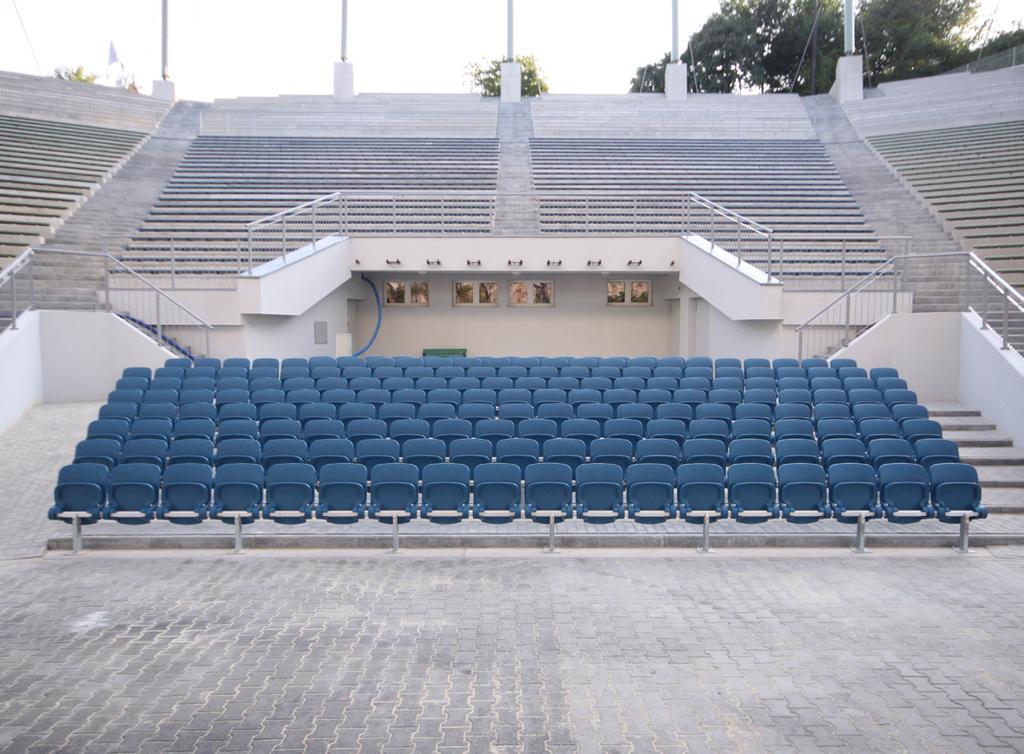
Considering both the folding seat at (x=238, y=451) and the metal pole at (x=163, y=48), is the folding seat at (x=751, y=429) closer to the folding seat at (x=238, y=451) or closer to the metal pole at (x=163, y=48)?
the folding seat at (x=238, y=451)

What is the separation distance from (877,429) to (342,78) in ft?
103

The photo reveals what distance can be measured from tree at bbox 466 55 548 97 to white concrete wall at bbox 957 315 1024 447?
48047 millimetres

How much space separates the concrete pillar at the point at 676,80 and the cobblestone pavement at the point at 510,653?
30.4 meters

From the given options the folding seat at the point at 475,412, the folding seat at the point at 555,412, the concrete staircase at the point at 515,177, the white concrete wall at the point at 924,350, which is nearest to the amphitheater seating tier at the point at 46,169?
the concrete staircase at the point at 515,177

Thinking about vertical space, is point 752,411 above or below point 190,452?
above

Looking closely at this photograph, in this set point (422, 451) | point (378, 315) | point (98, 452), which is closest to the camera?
point (98, 452)

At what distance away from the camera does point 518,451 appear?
378 inches

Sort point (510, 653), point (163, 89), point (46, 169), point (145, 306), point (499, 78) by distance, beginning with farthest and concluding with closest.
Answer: point (499, 78) < point (163, 89) < point (46, 169) < point (145, 306) < point (510, 653)

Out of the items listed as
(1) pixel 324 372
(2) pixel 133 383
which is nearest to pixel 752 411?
(1) pixel 324 372

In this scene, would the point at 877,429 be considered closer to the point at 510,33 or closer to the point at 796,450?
the point at 796,450

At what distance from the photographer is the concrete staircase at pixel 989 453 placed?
398 inches

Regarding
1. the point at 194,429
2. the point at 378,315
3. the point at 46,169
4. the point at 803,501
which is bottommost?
the point at 803,501

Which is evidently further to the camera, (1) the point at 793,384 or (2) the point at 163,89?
(2) the point at 163,89

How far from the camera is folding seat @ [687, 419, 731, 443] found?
1026 cm
